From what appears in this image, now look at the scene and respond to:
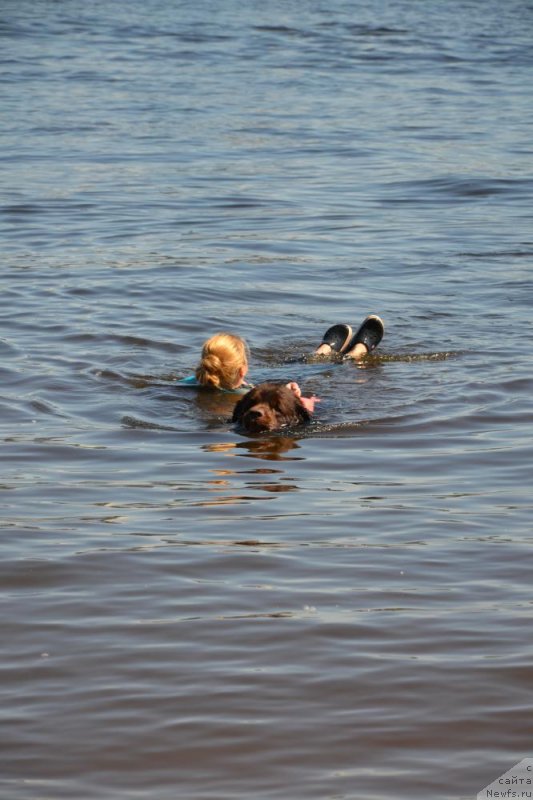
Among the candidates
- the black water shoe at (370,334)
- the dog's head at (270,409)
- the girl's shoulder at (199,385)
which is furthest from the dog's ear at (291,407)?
the black water shoe at (370,334)

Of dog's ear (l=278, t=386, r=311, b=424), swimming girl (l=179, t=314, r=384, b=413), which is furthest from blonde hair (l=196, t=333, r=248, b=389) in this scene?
dog's ear (l=278, t=386, r=311, b=424)

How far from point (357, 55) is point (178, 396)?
75.5ft

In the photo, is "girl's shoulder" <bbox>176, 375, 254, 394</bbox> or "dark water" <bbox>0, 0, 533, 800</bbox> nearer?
"dark water" <bbox>0, 0, 533, 800</bbox>

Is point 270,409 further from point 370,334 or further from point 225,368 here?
point 370,334

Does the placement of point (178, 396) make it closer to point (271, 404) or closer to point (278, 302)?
point (271, 404)

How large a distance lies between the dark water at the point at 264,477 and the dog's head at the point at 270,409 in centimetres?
14

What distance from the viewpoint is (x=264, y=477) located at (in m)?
7.20

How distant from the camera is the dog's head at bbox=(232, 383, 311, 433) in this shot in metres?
8.03

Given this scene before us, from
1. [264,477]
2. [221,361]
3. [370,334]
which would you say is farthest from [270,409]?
[370,334]

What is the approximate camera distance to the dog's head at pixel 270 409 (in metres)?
8.03

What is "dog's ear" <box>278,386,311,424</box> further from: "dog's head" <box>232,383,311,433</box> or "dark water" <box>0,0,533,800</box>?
"dark water" <box>0,0,533,800</box>

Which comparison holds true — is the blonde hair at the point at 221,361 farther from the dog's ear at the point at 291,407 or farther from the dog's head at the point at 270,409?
the dog's ear at the point at 291,407

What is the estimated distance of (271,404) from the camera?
810 cm

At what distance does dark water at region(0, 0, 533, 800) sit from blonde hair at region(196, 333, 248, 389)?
22 centimetres
